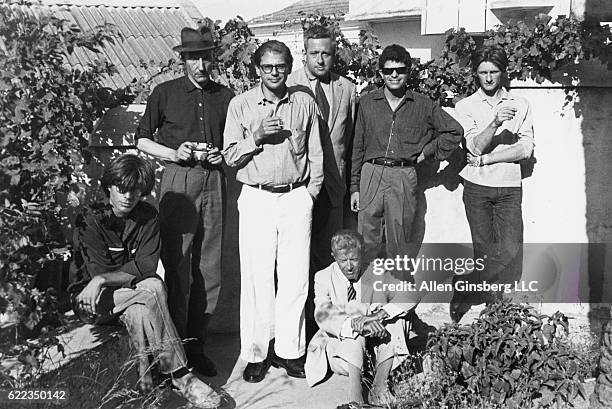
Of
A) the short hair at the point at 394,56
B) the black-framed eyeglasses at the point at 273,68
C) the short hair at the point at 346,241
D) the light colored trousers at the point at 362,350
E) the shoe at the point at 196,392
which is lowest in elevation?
the shoe at the point at 196,392

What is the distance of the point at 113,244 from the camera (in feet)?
15.9

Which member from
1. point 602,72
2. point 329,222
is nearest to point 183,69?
point 329,222

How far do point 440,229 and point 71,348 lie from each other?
298 cm

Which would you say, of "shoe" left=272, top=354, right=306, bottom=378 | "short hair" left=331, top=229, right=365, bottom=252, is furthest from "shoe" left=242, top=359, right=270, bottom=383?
"short hair" left=331, top=229, right=365, bottom=252

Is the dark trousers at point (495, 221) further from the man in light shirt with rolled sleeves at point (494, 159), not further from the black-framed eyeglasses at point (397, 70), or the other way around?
the black-framed eyeglasses at point (397, 70)

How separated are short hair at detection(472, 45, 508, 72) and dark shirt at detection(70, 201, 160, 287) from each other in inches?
96.2

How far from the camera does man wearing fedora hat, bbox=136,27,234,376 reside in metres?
5.36

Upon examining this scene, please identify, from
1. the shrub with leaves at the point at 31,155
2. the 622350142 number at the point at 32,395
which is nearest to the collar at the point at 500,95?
the shrub with leaves at the point at 31,155

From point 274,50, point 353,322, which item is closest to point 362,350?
point 353,322

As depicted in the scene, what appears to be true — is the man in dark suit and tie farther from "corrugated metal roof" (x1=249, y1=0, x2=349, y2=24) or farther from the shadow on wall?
"corrugated metal roof" (x1=249, y1=0, x2=349, y2=24)

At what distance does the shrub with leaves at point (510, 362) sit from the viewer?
4.44 metres

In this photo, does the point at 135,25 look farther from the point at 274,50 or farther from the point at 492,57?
the point at 274,50

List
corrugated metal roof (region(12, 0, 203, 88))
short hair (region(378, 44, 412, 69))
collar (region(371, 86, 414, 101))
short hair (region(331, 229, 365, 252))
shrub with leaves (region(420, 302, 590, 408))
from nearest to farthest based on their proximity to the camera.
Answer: shrub with leaves (region(420, 302, 590, 408)) → short hair (region(331, 229, 365, 252)) → short hair (region(378, 44, 412, 69)) → collar (region(371, 86, 414, 101)) → corrugated metal roof (region(12, 0, 203, 88))

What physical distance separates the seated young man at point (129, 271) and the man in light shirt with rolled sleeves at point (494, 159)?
228 cm
